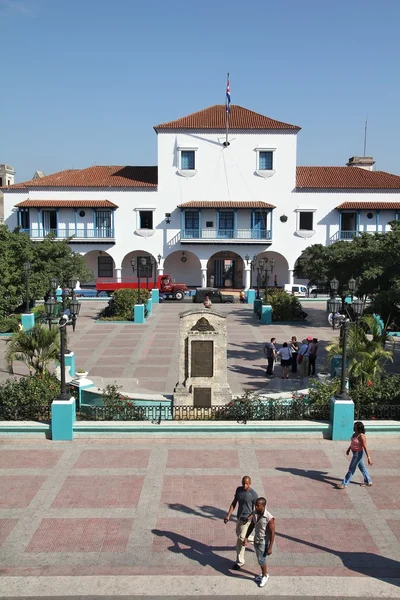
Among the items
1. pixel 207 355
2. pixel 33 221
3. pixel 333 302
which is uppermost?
pixel 33 221

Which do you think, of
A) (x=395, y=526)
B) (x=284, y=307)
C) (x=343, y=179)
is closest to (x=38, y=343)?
(x=395, y=526)

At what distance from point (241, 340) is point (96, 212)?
23.5 m

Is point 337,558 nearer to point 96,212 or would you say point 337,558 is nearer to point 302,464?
point 302,464

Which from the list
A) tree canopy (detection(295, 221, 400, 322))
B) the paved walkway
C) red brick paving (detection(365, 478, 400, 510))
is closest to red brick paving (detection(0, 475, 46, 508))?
the paved walkway

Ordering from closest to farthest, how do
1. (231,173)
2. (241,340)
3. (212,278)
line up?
(241,340)
(231,173)
(212,278)

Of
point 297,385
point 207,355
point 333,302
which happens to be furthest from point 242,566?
point 297,385

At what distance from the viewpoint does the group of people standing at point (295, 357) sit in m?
18.3

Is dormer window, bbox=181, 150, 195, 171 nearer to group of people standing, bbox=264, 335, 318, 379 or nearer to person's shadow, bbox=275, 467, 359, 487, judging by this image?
group of people standing, bbox=264, 335, 318, 379

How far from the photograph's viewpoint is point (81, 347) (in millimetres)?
22672

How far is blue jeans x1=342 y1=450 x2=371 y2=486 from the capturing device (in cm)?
989

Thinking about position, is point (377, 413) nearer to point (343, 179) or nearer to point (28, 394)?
point (28, 394)

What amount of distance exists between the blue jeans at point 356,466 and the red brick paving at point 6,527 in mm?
5417

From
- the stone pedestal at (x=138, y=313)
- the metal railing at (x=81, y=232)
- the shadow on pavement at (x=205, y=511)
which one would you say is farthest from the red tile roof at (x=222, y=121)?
the shadow on pavement at (x=205, y=511)

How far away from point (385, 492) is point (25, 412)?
24.5ft
